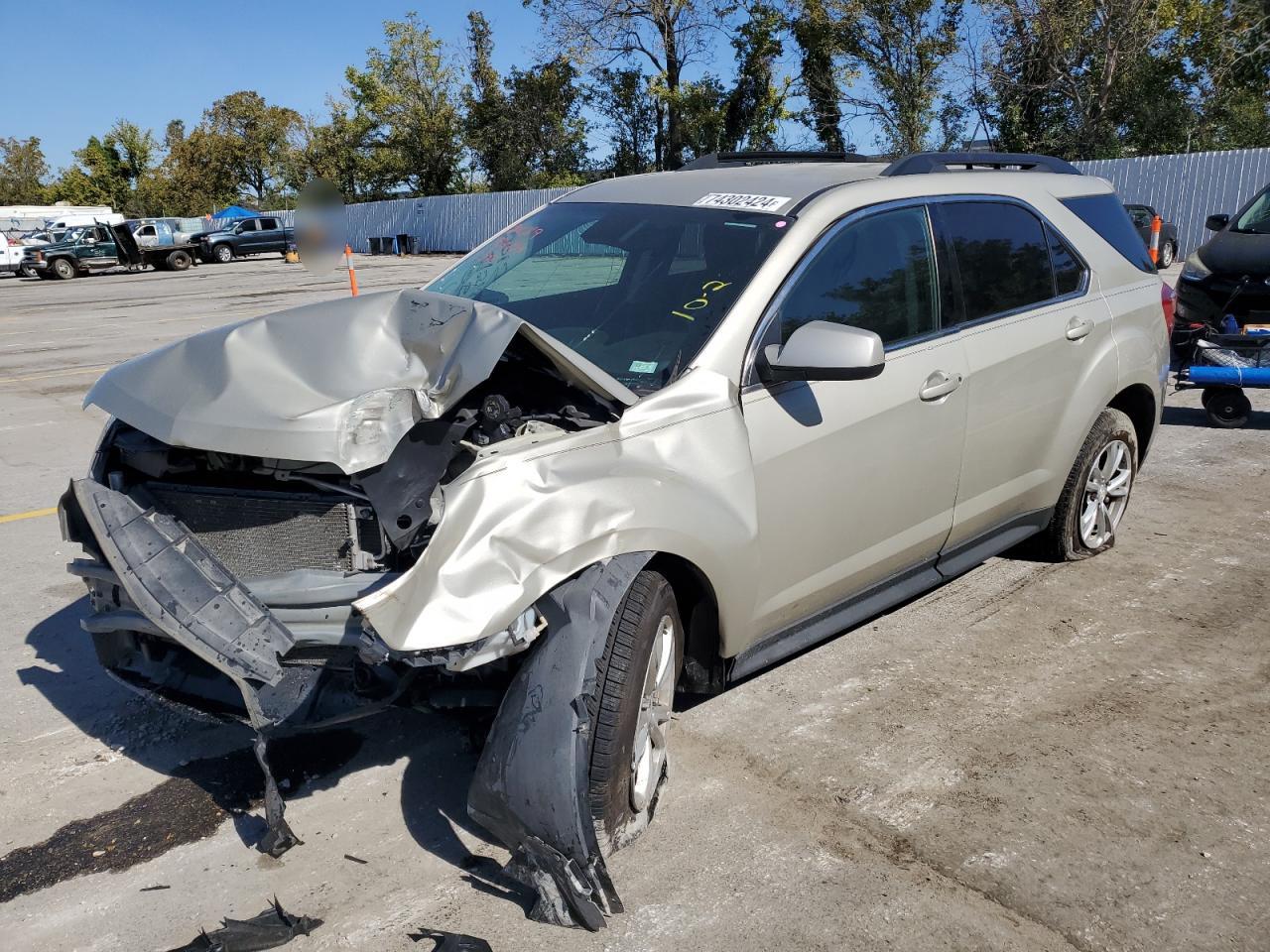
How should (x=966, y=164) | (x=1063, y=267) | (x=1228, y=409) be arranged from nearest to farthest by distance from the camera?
(x=966, y=164)
(x=1063, y=267)
(x=1228, y=409)

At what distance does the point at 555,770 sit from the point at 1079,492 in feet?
11.0

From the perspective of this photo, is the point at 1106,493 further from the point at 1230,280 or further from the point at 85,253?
the point at 85,253

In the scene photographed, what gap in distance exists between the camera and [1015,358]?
4.36 m

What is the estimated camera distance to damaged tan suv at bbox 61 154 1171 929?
9.05ft

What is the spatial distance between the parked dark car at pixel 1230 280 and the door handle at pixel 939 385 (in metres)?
5.66

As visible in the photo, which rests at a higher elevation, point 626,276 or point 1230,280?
point 626,276

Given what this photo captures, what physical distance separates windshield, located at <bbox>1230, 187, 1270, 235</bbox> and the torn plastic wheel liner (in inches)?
342

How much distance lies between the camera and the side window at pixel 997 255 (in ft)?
14.0

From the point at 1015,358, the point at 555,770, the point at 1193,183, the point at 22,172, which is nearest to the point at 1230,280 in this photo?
the point at 1015,358

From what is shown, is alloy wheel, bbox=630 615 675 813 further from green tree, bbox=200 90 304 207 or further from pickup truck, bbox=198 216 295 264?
green tree, bbox=200 90 304 207

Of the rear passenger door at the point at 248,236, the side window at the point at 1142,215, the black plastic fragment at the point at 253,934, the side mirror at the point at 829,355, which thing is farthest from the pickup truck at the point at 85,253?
the black plastic fragment at the point at 253,934

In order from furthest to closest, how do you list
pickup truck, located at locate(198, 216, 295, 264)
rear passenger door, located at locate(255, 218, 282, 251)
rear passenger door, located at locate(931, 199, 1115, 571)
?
pickup truck, located at locate(198, 216, 295, 264) → rear passenger door, located at locate(255, 218, 282, 251) → rear passenger door, located at locate(931, 199, 1115, 571)

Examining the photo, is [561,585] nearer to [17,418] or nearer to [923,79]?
[17,418]

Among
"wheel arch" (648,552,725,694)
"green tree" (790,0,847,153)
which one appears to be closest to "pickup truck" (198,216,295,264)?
"green tree" (790,0,847,153)
